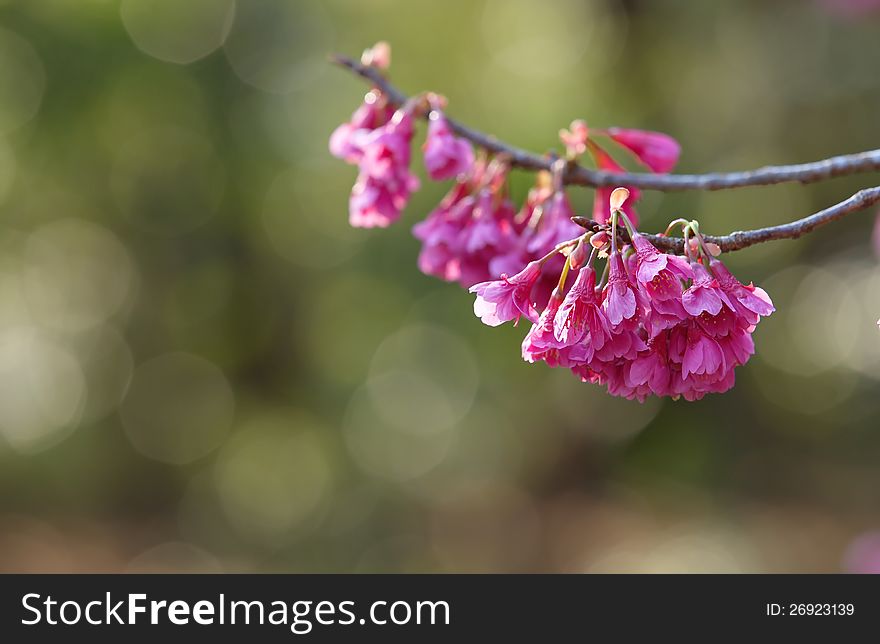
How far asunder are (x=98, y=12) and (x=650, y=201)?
3006mm

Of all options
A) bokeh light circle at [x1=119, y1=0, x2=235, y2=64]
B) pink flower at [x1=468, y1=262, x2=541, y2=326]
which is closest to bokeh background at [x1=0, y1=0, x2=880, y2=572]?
bokeh light circle at [x1=119, y1=0, x2=235, y2=64]

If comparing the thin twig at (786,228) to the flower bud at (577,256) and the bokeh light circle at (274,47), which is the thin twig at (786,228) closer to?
the flower bud at (577,256)

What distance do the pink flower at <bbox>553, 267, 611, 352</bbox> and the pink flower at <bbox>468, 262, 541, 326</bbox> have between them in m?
0.08

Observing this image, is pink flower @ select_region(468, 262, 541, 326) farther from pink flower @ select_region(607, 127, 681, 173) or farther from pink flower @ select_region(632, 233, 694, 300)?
pink flower @ select_region(607, 127, 681, 173)

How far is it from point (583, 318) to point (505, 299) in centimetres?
12

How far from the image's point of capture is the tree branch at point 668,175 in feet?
3.31

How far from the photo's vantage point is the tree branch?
1010 millimetres

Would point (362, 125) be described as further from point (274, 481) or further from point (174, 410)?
point (174, 410)

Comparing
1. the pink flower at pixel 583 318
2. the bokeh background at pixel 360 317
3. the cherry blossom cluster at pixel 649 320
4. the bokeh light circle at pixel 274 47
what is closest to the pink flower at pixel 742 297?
the cherry blossom cluster at pixel 649 320

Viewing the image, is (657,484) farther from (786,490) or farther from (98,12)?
(98,12)

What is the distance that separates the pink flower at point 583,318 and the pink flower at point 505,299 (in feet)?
0.26

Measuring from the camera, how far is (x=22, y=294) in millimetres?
4789

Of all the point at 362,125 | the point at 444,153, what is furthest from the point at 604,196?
the point at 362,125

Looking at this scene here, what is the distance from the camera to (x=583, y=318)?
0.75m
